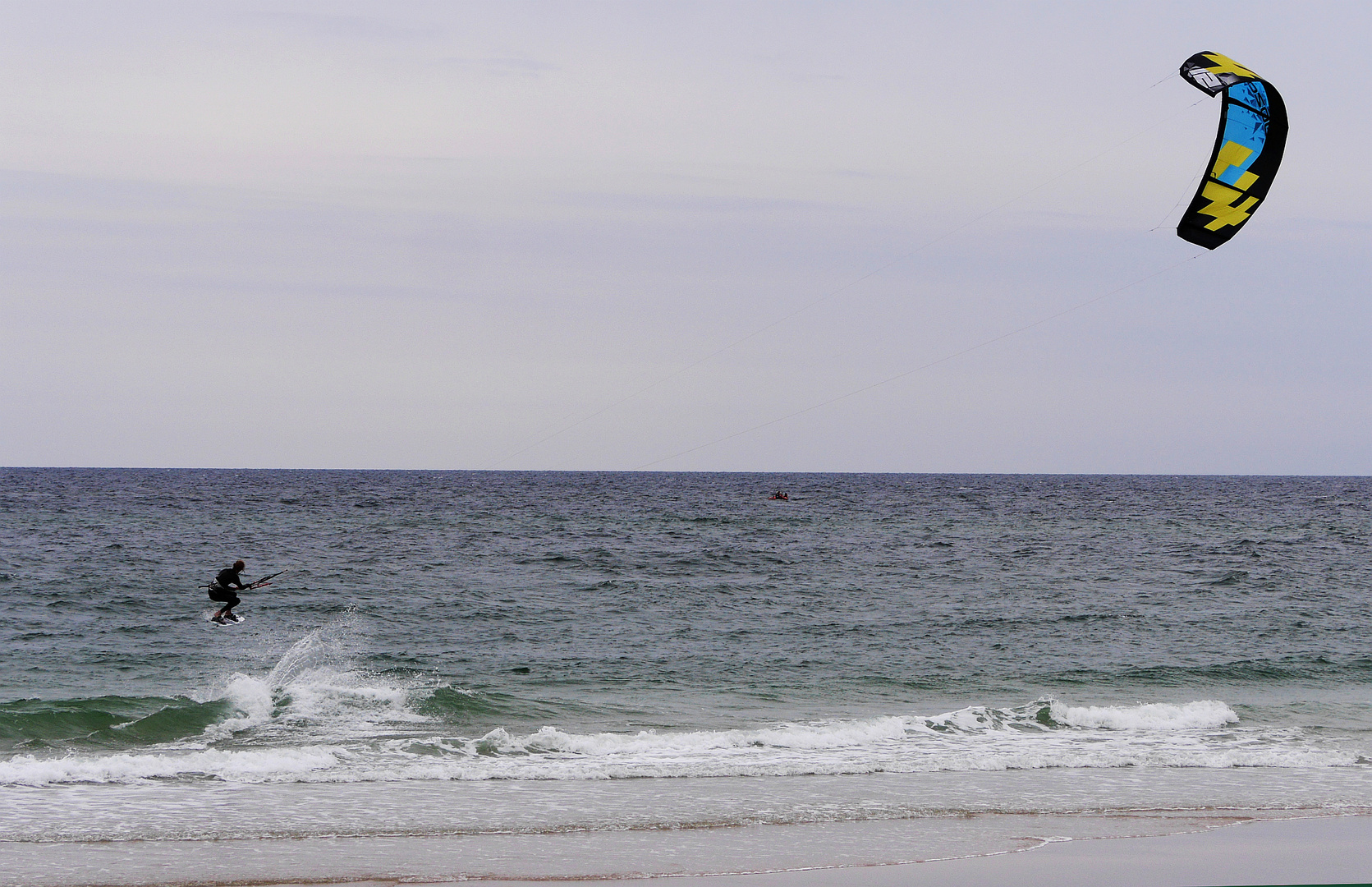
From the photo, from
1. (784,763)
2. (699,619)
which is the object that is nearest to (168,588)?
(699,619)

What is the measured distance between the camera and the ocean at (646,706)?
10.0m

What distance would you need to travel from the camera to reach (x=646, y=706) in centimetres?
1634

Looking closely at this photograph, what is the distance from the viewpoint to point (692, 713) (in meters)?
15.9

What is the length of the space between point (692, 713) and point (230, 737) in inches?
226

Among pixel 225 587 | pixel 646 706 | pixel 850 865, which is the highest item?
pixel 225 587

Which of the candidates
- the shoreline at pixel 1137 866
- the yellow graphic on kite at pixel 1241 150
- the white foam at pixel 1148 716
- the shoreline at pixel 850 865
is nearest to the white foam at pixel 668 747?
the white foam at pixel 1148 716

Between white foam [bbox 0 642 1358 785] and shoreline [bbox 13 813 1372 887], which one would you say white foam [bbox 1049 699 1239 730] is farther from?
shoreline [bbox 13 813 1372 887]

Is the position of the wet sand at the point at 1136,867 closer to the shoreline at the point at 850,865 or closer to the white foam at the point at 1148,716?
the shoreline at the point at 850,865

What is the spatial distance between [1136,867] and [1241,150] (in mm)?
9386

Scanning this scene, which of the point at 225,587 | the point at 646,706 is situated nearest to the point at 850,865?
the point at 646,706

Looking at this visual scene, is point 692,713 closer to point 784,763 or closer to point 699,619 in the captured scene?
point 784,763

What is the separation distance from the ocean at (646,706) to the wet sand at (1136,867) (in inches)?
14.8

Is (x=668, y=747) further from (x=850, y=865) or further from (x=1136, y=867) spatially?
(x=1136, y=867)

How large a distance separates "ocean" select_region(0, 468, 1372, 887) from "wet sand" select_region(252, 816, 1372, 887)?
37 cm
